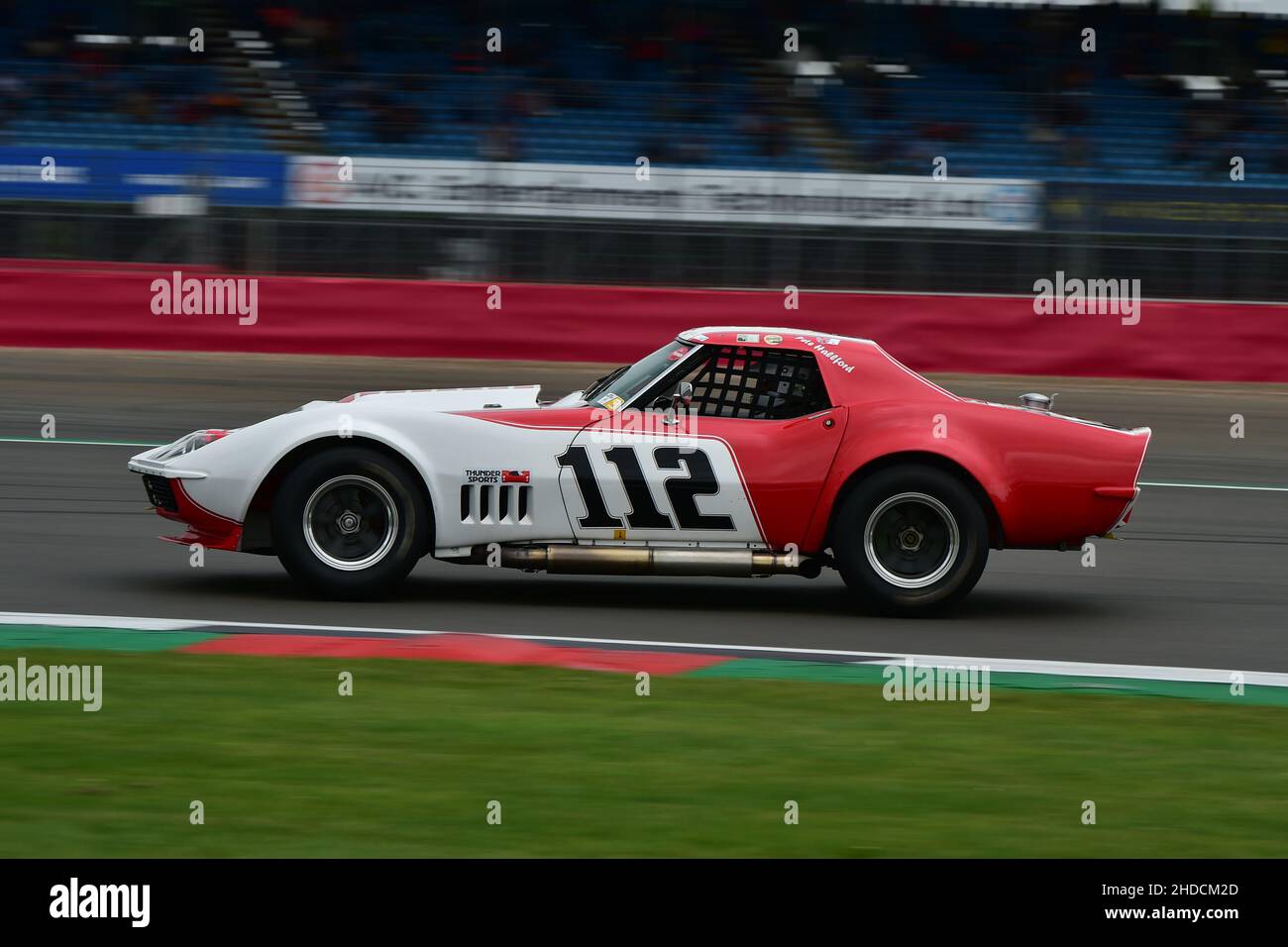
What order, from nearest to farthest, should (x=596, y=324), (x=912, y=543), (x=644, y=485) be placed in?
(x=644, y=485) < (x=912, y=543) < (x=596, y=324)

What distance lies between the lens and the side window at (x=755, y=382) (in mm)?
7699

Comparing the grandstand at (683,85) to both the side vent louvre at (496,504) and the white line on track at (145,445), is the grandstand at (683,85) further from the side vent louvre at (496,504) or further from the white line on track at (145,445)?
the side vent louvre at (496,504)

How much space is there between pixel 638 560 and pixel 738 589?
4.19 ft

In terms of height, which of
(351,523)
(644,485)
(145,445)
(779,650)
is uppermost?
(145,445)

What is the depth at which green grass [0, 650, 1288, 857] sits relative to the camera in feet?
14.6

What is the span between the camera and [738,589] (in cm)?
864

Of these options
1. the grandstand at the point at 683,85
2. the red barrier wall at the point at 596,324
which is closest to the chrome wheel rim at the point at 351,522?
the red barrier wall at the point at 596,324

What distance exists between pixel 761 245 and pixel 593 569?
35.0 feet

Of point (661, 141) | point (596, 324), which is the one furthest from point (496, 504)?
point (661, 141)

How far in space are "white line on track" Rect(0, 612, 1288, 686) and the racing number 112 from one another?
581 millimetres

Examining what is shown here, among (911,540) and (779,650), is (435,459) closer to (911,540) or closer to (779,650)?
(779,650)
